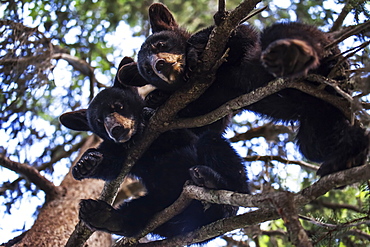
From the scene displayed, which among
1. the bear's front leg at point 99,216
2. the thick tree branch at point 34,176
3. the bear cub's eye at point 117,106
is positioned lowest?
the bear's front leg at point 99,216

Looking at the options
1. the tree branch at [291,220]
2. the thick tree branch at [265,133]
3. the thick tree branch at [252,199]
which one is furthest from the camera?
the thick tree branch at [265,133]

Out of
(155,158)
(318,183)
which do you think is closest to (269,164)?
(155,158)

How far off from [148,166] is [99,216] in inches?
44.8

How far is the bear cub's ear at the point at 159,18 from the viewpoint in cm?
527

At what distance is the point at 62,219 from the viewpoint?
5824 mm

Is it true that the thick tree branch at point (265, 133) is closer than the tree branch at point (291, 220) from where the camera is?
No

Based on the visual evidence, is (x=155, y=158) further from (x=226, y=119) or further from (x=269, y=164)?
(x=269, y=164)

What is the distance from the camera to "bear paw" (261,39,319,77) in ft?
10.7

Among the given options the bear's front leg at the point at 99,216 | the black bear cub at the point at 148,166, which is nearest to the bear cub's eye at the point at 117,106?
the black bear cub at the point at 148,166

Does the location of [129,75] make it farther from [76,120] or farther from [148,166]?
[148,166]

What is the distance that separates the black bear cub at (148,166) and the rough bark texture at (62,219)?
1047 mm

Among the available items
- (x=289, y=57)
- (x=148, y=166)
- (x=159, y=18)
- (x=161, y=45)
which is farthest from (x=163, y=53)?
(x=289, y=57)

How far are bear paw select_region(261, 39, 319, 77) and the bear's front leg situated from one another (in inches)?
94.9

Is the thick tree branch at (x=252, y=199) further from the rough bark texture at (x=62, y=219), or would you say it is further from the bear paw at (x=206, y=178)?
the rough bark texture at (x=62, y=219)
